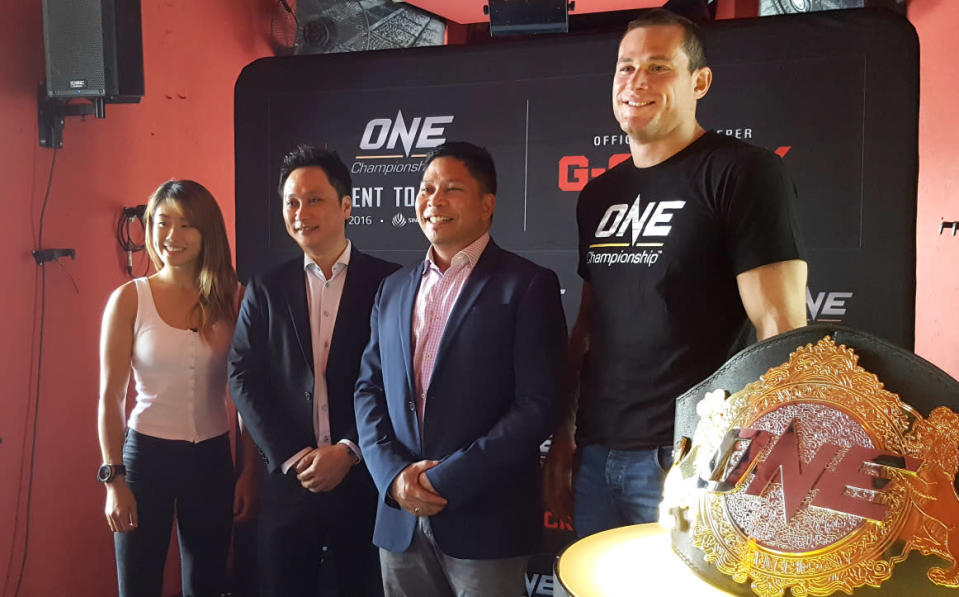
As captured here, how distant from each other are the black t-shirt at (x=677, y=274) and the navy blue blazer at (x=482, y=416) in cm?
14

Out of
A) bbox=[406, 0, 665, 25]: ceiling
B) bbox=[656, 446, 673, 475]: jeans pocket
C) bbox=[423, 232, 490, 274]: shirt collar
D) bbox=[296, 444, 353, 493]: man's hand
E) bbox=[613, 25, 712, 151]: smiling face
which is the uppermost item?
bbox=[406, 0, 665, 25]: ceiling

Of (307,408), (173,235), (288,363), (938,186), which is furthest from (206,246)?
(938,186)

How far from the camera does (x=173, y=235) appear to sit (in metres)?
2.18

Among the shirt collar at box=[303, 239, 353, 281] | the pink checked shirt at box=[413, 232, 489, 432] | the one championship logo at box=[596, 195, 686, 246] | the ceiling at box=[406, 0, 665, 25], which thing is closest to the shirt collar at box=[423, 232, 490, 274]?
the pink checked shirt at box=[413, 232, 489, 432]

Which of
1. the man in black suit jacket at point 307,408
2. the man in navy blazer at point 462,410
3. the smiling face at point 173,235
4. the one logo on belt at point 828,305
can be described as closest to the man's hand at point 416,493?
the man in navy blazer at point 462,410

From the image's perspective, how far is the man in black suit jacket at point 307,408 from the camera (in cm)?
201

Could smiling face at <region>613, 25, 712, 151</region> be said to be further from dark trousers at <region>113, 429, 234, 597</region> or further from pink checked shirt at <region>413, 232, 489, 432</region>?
dark trousers at <region>113, 429, 234, 597</region>

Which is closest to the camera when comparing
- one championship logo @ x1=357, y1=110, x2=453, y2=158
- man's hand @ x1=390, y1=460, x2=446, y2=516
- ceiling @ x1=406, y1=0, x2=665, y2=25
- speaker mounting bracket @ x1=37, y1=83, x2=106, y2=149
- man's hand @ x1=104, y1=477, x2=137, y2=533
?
man's hand @ x1=390, y1=460, x2=446, y2=516

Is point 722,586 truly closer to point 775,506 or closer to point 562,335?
point 775,506

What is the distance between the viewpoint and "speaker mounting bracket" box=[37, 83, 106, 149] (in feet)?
8.82

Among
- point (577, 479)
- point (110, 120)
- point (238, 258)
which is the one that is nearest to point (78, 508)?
point (238, 258)

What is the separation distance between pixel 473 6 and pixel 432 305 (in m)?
2.64

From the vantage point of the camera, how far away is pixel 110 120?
292 cm

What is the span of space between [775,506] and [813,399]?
0.11 m
